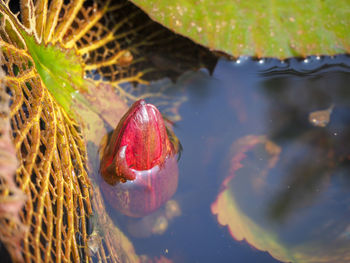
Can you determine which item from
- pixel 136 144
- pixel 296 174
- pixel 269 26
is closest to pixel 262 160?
pixel 296 174

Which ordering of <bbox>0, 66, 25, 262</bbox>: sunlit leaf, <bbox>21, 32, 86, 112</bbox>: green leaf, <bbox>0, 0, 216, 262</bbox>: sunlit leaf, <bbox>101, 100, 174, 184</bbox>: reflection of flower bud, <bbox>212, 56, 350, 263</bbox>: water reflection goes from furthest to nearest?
<bbox>212, 56, 350, 263</bbox>: water reflection < <bbox>21, 32, 86, 112</bbox>: green leaf < <bbox>101, 100, 174, 184</bbox>: reflection of flower bud < <bbox>0, 0, 216, 262</bbox>: sunlit leaf < <bbox>0, 66, 25, 262</bbox>: sunlit leaf

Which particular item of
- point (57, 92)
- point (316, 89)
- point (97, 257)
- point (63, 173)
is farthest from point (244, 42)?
point (97, 257)

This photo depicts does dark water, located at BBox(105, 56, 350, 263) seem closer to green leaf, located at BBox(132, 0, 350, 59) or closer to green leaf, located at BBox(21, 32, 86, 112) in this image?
green leaf, located at BBox(132, 0, 350, 59)

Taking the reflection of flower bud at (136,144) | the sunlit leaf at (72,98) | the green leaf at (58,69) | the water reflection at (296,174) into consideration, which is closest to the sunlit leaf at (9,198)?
the sunlit leaf at (72,98)

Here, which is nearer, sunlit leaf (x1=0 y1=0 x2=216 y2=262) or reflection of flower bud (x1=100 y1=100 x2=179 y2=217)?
sunlit leaf (x1=0 y1=0 x2=216 y2=262)

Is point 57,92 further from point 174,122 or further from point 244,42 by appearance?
point 244,42

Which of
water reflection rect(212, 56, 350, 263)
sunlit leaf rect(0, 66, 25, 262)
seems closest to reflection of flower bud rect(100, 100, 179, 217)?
water reflection rect(212, 56, 350, 263)

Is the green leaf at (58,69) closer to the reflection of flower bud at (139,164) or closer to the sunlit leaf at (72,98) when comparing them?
the sunlit leaf at (72,98)
